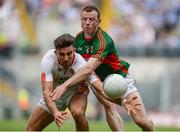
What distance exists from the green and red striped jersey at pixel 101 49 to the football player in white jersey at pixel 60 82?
45cm

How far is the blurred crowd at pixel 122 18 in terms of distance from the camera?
2189 centimetres

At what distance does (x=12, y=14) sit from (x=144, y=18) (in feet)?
14.0

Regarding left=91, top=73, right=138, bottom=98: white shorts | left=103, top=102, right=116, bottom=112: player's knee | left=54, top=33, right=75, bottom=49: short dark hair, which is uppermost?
left=54, top=33, right=75, bottom=49: short dark hair

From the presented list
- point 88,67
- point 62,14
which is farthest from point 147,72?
point 88,67

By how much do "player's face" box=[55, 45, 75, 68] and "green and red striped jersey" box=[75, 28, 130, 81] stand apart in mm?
750

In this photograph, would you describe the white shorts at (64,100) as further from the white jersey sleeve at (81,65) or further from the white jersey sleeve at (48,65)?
the white jersey sleeve at (48,65)

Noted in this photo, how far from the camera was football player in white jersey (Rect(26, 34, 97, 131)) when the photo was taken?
9.84 metres

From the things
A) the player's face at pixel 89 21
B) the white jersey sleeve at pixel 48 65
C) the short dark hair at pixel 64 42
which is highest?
the player's face at pixel 89 21

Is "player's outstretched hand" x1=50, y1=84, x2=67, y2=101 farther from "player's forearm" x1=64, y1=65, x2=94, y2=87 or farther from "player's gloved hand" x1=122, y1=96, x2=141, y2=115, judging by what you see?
"player's gloved hand" x1=122, y1=96, x2=141, y2=115

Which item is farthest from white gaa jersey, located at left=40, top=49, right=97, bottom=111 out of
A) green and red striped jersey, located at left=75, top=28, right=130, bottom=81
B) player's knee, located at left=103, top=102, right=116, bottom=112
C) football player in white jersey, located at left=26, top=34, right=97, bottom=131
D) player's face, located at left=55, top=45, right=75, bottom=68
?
player's knee, located at left=103, top=102, right=116, bottom=112

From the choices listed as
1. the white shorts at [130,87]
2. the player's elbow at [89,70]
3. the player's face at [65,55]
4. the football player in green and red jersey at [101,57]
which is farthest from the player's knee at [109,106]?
the player's face at [65,55]

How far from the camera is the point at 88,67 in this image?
33.7 ft

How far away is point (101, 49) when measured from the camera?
10.7 metres

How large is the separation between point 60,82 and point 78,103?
40cm
